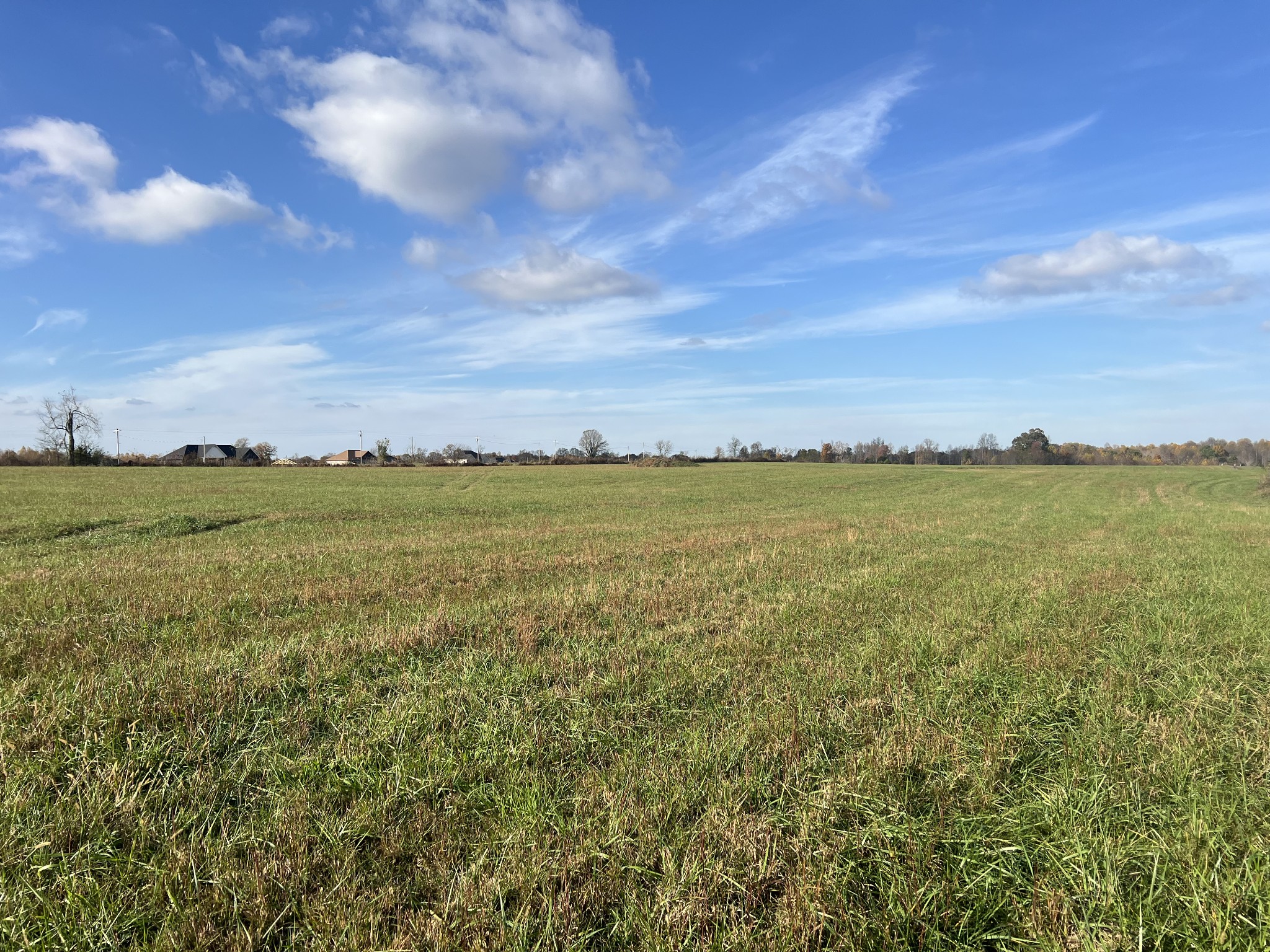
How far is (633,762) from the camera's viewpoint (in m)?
4.32

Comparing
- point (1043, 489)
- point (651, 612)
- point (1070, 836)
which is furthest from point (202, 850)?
point (1043, 489)

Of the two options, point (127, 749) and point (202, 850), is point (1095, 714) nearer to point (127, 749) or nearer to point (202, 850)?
point (202, 850)

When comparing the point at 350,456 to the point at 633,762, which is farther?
the point at 350,456

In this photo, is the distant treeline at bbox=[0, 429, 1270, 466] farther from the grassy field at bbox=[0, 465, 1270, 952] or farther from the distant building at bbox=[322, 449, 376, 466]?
the grassy field at bbox=[0, 465, 1270, 952]

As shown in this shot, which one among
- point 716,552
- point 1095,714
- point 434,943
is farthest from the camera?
point 716,552

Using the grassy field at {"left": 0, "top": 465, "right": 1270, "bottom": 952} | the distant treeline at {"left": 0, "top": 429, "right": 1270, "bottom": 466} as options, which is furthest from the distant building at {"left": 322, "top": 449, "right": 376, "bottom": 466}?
the grassy field at {"left": 0, "top": 465, "right": 1270, "bottom": 952}

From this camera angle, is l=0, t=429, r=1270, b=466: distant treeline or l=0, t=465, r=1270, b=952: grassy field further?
l=0, t=429, r=1270, b=466: distant treeline

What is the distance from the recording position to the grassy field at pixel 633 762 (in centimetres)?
297

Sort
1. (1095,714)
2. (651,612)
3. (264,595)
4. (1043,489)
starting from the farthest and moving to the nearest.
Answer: (1043,489) → (264,595) → (651,612) → (1095,714)

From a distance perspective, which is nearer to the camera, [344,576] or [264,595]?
[264,595]

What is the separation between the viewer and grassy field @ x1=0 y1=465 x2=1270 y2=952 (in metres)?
2.97

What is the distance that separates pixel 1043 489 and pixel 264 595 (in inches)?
2054

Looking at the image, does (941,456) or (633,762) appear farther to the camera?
(941,456)

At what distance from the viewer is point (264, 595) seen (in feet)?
31.3
